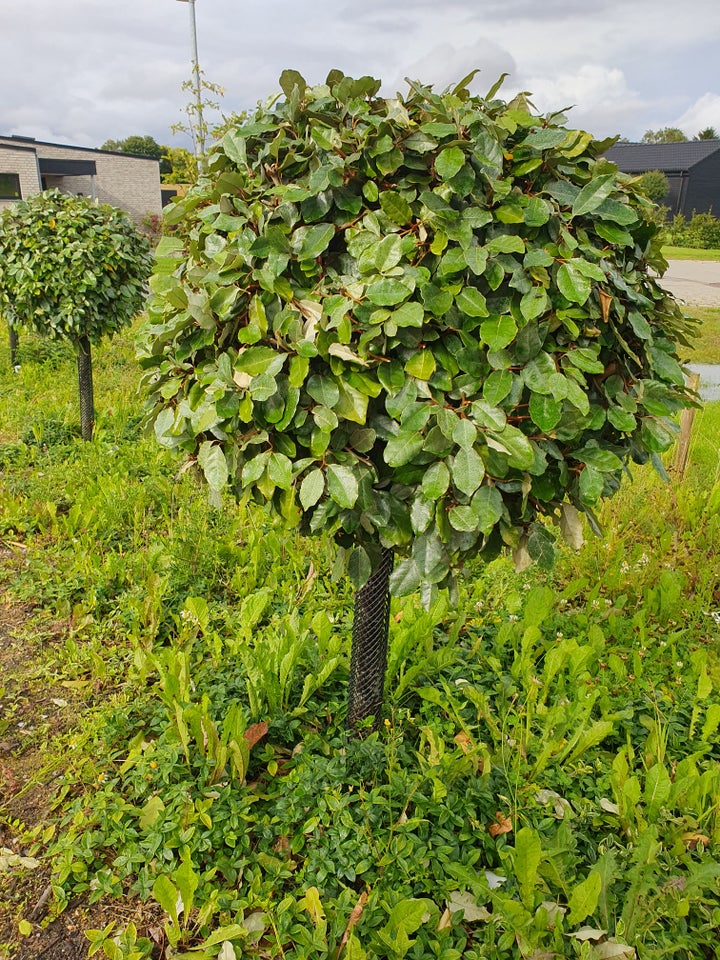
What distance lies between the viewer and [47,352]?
7.87m

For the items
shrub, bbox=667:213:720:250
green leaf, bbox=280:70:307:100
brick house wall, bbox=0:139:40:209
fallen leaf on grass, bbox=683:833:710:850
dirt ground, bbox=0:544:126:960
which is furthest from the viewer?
shrub, bbox=667:213:720:250

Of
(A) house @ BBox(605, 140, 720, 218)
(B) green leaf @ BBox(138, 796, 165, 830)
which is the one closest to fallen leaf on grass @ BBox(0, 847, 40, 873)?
(B) green leaf @ BBox(138, 796, 165, 830)

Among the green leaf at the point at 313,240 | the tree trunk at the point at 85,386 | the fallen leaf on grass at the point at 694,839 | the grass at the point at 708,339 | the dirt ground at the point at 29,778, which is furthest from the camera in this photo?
the grass at the point at 708,339

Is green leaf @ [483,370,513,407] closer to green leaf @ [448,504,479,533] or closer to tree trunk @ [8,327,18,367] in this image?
green leaf @ [448,504,479,533]

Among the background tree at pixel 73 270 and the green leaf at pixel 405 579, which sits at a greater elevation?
the background tree at pixel 73 270

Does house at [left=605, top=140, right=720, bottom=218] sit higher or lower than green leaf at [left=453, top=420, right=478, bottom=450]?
higher

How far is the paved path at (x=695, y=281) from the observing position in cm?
1441

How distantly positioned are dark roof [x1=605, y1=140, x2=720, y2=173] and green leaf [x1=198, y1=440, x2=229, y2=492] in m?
45.5

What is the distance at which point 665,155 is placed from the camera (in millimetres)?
43031

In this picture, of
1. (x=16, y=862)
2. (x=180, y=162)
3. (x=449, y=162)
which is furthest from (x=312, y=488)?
(x=180, y=162)

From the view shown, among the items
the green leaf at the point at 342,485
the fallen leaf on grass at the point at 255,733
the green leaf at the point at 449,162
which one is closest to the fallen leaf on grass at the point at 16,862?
the fallen leaf on grass at the point at 255,733

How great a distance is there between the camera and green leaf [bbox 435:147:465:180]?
58.1 inches

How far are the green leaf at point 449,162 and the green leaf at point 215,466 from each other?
848 mm

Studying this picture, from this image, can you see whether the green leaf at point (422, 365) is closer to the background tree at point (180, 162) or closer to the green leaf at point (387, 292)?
the green leaf at point (387, 292)
